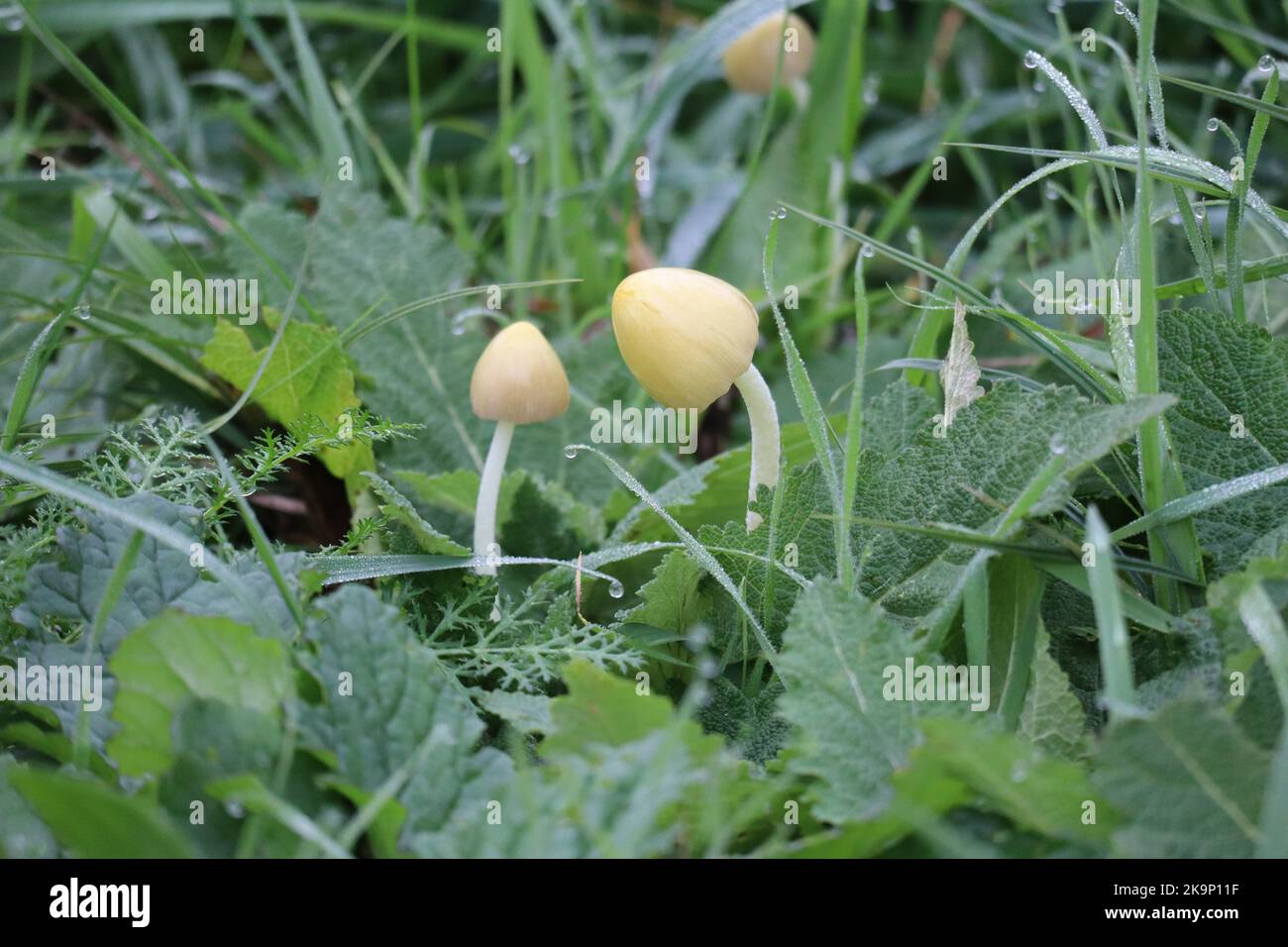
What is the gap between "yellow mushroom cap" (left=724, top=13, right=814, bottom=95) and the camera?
1.94 meters

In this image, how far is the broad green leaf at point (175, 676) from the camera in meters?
0.86

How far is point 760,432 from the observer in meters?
1.12

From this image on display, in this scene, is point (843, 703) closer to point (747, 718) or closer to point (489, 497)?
point (747, 718)

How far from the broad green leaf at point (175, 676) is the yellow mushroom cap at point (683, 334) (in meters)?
0.42

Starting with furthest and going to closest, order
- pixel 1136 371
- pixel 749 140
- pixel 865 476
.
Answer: pixel 749 140 → pixel 865 476 → pixel 1136 371

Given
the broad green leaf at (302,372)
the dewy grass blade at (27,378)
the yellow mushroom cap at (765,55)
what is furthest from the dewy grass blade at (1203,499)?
the yellow mushroom cap at (765,55)

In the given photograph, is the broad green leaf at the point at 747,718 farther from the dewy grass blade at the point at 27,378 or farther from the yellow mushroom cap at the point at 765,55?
the yellow mushroom cap at the point at 765,55


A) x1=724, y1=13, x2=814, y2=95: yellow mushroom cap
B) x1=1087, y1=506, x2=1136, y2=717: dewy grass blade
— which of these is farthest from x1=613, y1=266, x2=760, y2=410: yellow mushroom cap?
x1=724, y1=13, x2=814, y2=95: yellow mushroom cap

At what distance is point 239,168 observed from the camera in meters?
2.48

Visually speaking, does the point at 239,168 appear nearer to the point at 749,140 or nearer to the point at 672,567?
the point at 749,140

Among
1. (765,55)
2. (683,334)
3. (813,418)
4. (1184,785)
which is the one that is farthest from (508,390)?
(765,55)
